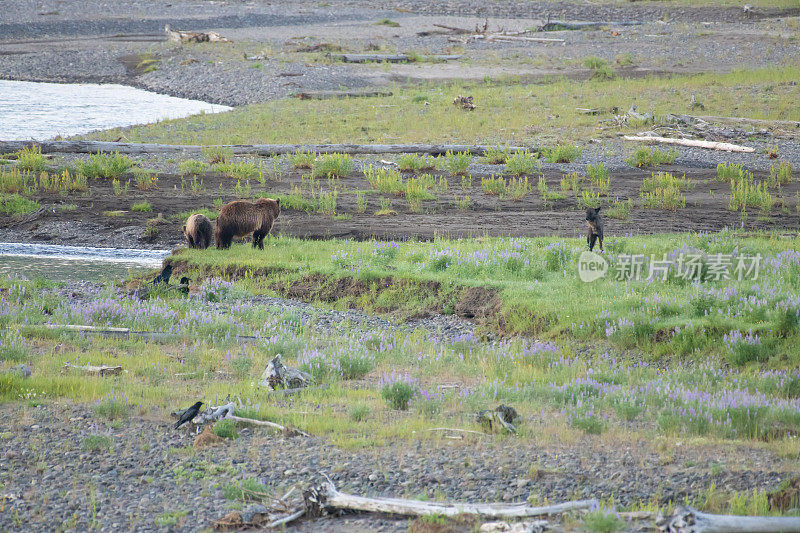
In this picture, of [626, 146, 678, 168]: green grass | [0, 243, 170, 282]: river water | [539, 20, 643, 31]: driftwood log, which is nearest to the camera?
[0, 243, 170, 282]: river water

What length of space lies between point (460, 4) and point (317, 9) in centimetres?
1335

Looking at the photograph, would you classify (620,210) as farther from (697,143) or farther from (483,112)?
(483,112)

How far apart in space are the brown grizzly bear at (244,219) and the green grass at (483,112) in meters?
11.8

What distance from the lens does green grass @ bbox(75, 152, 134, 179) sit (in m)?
23.2

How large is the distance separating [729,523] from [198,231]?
1295 centimetres

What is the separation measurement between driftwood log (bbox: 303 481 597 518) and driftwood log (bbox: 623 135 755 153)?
2215 cm

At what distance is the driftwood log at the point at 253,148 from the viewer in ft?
83.3

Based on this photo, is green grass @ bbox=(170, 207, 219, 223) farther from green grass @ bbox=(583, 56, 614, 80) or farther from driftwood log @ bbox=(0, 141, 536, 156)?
green grass @ bbox=(583, 56, 614, 80)

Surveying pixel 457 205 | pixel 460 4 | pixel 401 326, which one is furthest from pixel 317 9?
pixel 401 326

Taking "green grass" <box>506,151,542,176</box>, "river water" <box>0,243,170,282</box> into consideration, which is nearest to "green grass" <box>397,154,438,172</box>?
"green grass" <box>506,151,542,176</box>

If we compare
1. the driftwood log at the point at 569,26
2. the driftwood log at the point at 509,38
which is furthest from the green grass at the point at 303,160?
the driftwood log at the point at 569,26

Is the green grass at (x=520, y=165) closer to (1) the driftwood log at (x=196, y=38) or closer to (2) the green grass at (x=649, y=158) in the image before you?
(2) the green grass at (x=649, y=158)

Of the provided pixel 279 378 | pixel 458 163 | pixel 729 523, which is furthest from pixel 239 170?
pixel 729 523

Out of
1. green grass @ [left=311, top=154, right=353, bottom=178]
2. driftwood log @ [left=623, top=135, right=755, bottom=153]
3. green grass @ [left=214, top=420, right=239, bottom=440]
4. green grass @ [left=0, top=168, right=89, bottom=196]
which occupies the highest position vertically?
driftwood log @ [left=623, top=135, right=755, bottom=153]
